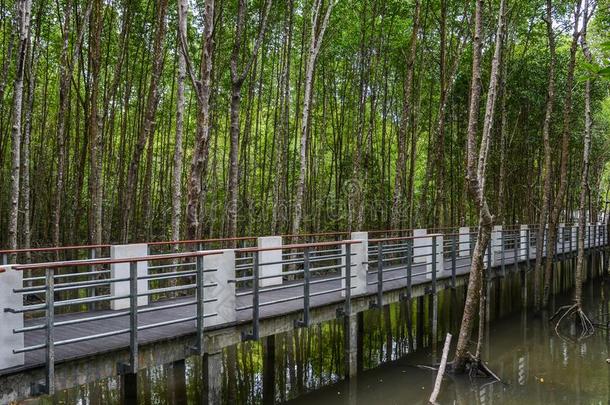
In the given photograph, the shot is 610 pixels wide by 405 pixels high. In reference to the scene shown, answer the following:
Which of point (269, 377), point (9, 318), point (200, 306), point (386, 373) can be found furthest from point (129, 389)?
point (386, 373)

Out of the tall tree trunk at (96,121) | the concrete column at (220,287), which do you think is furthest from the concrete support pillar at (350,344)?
the tall tree trunk at (96,121)

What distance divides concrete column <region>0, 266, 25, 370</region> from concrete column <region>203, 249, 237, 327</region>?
2088mm

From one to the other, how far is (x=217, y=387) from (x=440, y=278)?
6777 mm

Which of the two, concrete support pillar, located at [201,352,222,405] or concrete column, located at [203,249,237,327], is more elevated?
concrete column, located at [203,249,237,327]

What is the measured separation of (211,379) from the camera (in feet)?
20.4

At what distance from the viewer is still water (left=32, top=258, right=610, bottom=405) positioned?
851 cm

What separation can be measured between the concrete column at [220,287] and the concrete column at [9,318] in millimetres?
2088

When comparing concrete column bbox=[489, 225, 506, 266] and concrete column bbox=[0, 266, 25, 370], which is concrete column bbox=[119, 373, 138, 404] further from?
concrete column bbox=[489, 225, 506, 266]

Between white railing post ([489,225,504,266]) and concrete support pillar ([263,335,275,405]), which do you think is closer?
concrete support pillar ([263,335,275,405])

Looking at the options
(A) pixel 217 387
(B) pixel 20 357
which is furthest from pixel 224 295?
(B) pixel 20 357

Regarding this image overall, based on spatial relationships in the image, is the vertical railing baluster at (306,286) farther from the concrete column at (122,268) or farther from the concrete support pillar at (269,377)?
the concrete column at (122,268)

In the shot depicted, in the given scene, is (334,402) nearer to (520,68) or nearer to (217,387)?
(217,387)

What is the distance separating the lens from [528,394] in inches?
341

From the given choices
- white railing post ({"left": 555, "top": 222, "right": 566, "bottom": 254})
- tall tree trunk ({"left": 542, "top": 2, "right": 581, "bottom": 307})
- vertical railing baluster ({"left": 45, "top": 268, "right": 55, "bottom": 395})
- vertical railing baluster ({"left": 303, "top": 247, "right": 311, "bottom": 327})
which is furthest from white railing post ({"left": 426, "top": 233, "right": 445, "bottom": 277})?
vertical railing baluster ({"left": 45, "top": 268, "right": 55, "bottom": 395})
